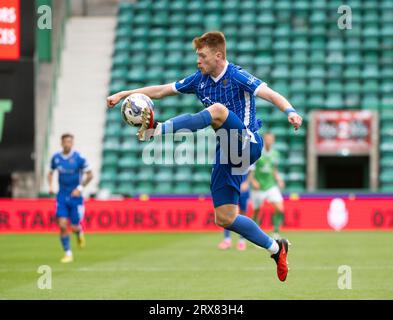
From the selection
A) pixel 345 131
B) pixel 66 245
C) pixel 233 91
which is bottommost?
pixel 66 245

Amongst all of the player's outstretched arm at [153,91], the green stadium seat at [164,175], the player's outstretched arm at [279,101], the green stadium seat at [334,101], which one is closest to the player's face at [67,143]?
the player's outstretched arm at [153,91]

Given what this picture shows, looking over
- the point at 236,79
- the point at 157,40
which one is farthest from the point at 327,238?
the point at 157,40

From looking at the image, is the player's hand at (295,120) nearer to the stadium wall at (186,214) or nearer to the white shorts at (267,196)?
the white shorts at (267,196)

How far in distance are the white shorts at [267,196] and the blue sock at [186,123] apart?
8.88 metres

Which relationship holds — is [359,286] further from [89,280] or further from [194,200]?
[194,200]

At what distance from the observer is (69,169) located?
47.3 ft

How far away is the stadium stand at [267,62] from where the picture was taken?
960 inches

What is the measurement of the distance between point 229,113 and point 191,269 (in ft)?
13.1

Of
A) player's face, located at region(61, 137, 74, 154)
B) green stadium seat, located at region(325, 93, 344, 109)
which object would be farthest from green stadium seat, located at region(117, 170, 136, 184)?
player's face, located at region(61, 137, 74, 154)

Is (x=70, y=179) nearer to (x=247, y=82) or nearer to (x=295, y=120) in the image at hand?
(x=247, y=82)

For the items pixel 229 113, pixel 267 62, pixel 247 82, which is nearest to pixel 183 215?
pixel 267 62

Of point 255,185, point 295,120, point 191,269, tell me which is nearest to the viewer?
point 295,120

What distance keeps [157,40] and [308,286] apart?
60.7 feet

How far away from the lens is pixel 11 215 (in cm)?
2031
